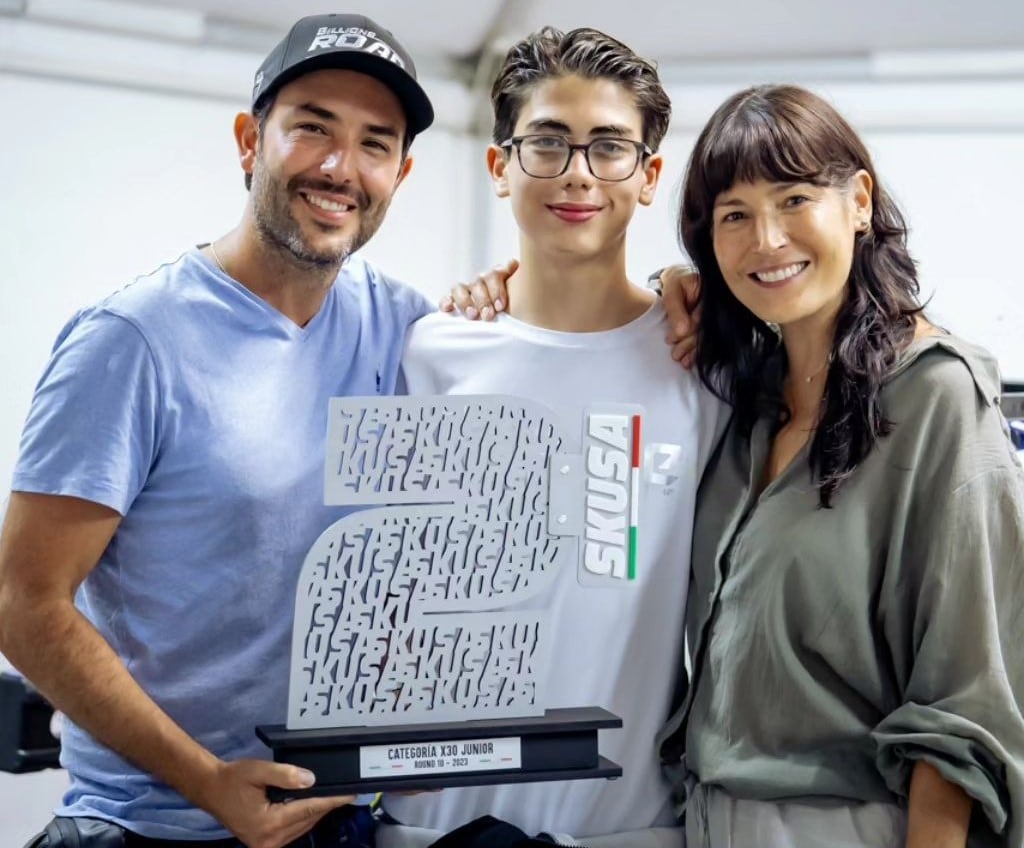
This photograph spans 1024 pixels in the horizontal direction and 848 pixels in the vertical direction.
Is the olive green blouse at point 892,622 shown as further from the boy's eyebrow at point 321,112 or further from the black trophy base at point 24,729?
the black trophy base at point 24,729

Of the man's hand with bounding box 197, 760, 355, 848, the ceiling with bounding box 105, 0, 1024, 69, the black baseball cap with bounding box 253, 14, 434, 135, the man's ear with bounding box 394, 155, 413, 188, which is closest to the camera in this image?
the man's hand with bounding box 197, 760, 355, 848

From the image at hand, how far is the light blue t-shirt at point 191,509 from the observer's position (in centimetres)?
135

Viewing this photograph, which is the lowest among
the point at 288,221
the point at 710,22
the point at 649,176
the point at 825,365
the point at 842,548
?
the point at 842,548

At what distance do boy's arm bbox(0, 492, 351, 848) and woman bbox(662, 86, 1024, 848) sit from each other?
1.45 ft

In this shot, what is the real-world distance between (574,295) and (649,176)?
0.62ft

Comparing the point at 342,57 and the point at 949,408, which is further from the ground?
the point at 342,57

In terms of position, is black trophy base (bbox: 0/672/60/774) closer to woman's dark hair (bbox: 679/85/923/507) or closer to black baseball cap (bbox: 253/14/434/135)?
black baseball cap (bbox: 253/14/434/135)

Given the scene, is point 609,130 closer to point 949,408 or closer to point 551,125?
point 551,125

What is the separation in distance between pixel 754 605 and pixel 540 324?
0.45m

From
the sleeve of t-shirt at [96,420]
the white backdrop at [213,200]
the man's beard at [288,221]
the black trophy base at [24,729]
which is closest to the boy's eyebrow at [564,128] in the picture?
the man's beard at [288,221]

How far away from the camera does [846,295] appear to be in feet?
4.83

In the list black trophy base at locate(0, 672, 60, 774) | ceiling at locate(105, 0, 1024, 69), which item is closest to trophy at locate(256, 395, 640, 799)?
black trophy base at locate(0, 672, 60, 774)

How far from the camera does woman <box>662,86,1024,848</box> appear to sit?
1277 millimetres

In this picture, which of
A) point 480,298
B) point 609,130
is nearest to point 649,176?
point 609,130
